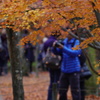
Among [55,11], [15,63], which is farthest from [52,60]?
[55,11]

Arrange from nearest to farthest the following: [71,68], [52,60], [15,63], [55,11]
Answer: [55,11], [15,63], [71,68], [52,60]

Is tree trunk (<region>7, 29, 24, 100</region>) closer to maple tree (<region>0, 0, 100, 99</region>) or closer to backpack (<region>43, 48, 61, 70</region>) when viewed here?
maple tree (<region>0, 0, 100, 99</region>)

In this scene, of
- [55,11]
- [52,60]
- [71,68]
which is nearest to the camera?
[55,11]

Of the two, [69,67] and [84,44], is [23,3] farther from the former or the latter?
[69,67]

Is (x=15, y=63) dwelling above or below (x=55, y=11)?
below

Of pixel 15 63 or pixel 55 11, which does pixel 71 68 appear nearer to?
pixel 15 63

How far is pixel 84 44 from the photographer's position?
14.5 feet

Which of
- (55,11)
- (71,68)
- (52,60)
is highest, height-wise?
Result: (55,11)

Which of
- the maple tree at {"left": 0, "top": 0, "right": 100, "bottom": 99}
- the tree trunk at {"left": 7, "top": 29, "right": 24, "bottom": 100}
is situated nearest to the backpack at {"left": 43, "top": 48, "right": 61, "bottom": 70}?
the tree trunk at {"left": 7, "top": 29, "right": 24, "bottom": 100}

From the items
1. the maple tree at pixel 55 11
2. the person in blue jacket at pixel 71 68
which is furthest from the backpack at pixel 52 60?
the maple tree at pixel 55 11

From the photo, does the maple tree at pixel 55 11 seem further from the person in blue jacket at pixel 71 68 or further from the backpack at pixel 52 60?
the backpack at pixel 52 60

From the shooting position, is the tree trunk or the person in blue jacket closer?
the tree trunk

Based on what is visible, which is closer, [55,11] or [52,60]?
[55,11]

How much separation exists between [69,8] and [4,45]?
28.0 feet
